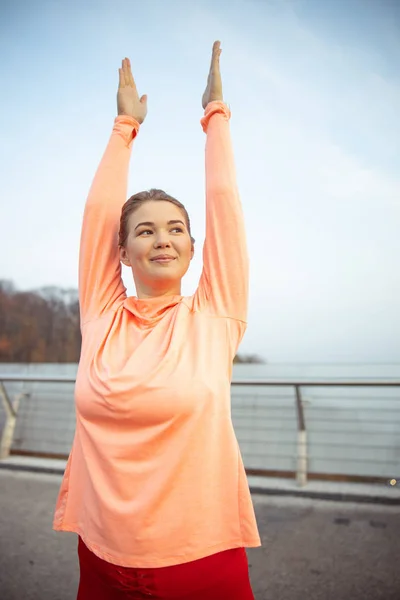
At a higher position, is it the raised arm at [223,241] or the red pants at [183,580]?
the raised arm at [223,241]

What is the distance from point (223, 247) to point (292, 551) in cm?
199

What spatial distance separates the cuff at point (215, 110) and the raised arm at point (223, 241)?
2.9 inches

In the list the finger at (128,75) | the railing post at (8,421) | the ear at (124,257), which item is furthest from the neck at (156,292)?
the railing post at (8,421)

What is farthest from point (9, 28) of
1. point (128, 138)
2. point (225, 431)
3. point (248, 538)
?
point (248, 538)

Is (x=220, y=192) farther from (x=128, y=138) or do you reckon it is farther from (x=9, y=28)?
(x=9, y=28)

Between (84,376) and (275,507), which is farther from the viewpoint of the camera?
(275,507)

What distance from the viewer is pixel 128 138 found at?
1291 millimetres

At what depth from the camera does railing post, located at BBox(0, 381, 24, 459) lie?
3.91m

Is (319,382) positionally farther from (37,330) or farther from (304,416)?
(37,330)

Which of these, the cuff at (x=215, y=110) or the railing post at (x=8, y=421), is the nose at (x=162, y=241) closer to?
the cuff at (x=215, y=110)

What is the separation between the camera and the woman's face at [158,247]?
40.2 inches

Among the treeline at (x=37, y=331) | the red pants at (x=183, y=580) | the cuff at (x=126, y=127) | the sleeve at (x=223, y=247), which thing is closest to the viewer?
the red pants at (x=183, y=580)

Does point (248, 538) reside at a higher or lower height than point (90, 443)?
lower

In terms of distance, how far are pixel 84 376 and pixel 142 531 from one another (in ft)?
1.20
